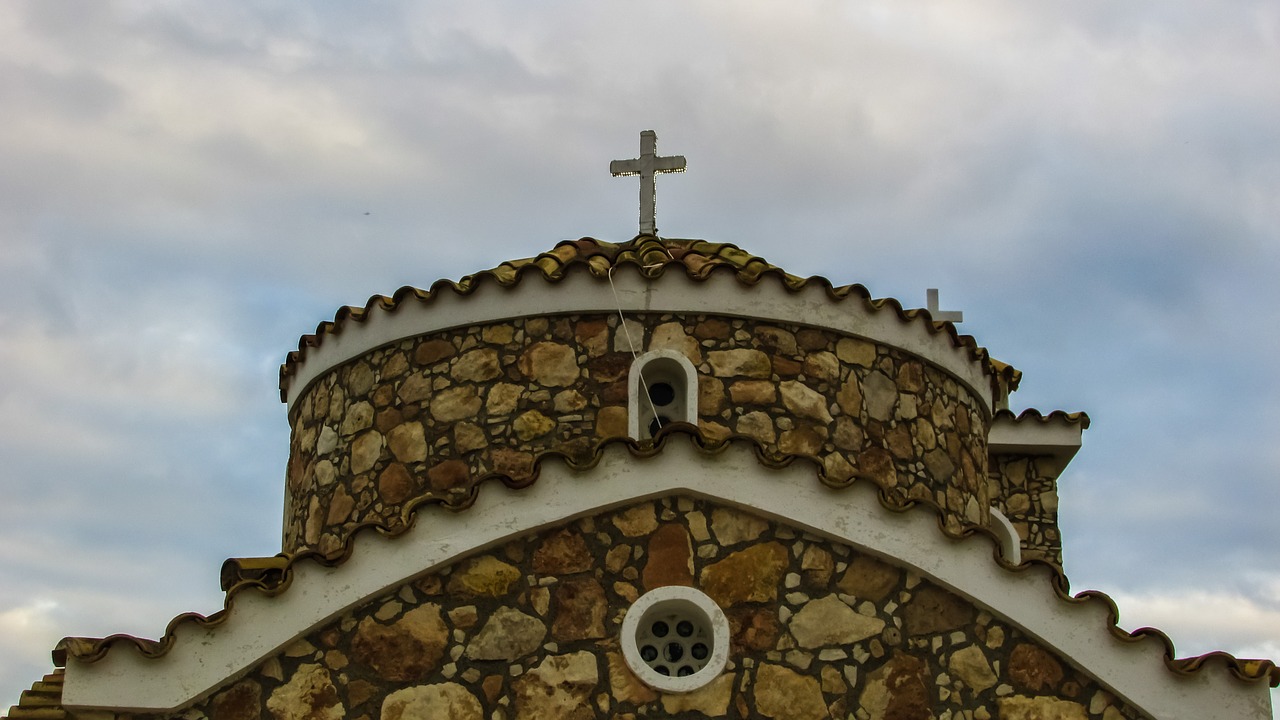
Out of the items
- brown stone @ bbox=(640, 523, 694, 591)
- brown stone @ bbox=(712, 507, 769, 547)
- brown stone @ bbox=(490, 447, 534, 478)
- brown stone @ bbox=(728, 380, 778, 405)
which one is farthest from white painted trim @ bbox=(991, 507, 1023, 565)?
brown stone @ bbox=(640, 523, 694, 591)

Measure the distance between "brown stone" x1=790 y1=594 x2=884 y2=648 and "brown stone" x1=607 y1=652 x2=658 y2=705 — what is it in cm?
87

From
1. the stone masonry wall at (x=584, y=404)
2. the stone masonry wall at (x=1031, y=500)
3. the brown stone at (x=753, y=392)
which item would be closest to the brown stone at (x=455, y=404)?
the stone masonry wall at (x=584, y=404)

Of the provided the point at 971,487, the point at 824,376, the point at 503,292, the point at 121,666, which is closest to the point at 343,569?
the point at 121,666

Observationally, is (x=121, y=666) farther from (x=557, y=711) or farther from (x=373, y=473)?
(x=373, y=473)

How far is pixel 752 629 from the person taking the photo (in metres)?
8.70

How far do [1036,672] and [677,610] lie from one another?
199cm

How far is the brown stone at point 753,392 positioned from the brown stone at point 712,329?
0.38 meters

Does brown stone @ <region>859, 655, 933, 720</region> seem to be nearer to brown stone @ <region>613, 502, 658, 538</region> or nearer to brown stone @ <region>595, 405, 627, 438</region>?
brown stone @ <region>613, 502, 658, 538</region>

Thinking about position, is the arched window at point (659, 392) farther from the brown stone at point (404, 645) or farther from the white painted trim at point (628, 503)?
the brown stone at point (404, 645)

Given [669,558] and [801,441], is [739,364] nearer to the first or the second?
[801,441]

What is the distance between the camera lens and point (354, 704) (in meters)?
8.53

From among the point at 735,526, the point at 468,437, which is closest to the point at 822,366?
the point at 468,437

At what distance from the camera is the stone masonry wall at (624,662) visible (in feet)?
28.1

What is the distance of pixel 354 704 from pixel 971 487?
231 inches
